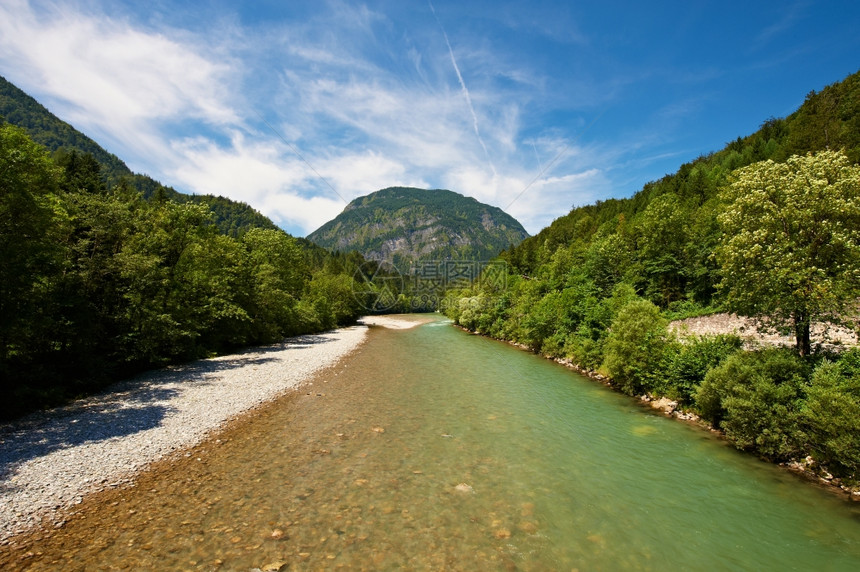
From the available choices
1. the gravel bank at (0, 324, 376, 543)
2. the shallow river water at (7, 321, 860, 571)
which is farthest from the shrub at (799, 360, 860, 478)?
the gravel bank at (0, 324, 376, 543)

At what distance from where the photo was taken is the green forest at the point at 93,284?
47.7 feet

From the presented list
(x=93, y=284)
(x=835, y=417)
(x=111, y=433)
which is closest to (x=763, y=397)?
(x=835, y=417)

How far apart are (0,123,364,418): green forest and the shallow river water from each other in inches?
372

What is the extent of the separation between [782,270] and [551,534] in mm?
13324

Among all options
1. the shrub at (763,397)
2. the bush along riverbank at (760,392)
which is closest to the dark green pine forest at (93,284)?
the shrub at (763,397)

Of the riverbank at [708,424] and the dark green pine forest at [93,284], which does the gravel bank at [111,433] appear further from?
the riverbank at [708,424]

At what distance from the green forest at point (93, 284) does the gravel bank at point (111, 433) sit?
1881 mm

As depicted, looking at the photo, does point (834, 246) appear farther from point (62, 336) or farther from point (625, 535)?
point (62, 336)

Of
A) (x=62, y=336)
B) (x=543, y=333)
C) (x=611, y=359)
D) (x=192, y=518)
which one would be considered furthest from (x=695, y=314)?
Answer: (x=62, y=336)

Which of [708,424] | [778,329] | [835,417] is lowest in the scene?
[708,424]

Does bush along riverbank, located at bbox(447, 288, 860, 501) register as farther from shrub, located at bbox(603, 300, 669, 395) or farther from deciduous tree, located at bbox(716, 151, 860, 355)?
deciduous tree, located at bbox(716, 151, 860, 355)

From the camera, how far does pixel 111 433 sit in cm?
1344

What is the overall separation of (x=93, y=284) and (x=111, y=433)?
11.8 metres

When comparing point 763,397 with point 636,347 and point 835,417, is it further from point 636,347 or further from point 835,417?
point 636,347
